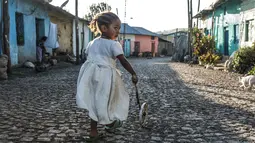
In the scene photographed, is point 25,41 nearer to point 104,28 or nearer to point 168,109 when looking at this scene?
point 168,109

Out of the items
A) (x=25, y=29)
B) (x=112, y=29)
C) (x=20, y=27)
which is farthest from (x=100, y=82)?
(x=25, y=29)

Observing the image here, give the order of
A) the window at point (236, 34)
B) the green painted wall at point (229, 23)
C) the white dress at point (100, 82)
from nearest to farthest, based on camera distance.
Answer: the white dress at point (100, 82) → the window at point (236, 34) → the green painted wall at point (229, 23)

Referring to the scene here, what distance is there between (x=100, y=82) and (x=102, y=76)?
0.07 metres

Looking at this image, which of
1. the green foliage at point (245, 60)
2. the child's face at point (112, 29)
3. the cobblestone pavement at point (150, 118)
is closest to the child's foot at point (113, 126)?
the cobblestone pavement at point (150, 118)

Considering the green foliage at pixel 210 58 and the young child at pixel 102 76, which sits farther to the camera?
the green foliage at pixel 210 58

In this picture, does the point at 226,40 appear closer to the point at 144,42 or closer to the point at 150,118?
the point at 150,118

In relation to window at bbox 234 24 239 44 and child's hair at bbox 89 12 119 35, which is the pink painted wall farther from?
child's hair at bbox 89 12 119 35

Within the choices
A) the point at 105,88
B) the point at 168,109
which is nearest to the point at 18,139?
the point at 105,88

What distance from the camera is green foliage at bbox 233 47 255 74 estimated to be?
12.8 meters

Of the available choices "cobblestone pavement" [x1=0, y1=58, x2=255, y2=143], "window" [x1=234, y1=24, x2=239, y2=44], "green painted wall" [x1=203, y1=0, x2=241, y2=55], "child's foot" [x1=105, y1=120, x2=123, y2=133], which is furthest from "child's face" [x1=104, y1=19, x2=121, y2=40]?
"window" [x1=234, y1=24, x2=239, y2=44]

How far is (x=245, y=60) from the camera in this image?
1289cm

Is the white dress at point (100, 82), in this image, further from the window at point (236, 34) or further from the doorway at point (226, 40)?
the doorway at point (226, 40)

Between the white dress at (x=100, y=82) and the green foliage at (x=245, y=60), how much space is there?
10.3 meters

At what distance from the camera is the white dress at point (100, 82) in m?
3.47
